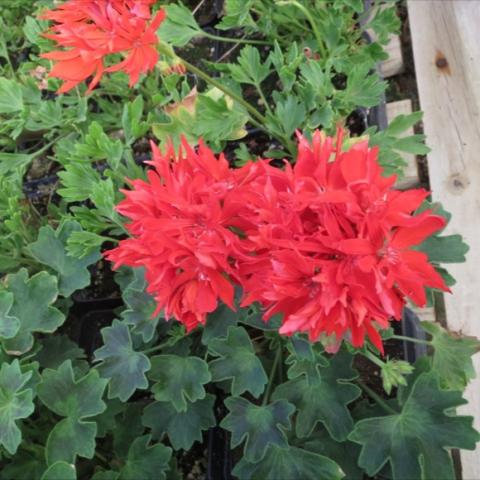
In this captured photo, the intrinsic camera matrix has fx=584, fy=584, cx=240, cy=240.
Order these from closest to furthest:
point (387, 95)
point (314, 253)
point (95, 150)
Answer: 1. point (314, 253)
2. point (95, 150)
3. point (387, 95)

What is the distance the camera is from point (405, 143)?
1053 mm

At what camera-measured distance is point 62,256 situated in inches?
40.9

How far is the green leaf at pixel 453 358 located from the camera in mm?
921

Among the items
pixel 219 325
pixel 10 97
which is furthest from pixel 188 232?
pixel 10 97

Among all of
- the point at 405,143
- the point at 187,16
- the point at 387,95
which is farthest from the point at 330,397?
the point at 387,95

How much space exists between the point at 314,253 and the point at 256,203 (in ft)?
0.27

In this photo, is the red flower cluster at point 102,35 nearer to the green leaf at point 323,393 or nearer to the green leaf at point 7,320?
the green leaf at point 7,320

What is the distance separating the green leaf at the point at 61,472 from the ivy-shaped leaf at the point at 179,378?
0.64 feet

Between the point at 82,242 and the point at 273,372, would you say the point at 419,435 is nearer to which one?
the point at 273,372

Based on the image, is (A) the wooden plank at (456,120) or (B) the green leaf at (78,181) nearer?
(B) the green leaf at (78,181)

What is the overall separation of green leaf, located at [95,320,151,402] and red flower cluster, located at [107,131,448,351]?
0.25m

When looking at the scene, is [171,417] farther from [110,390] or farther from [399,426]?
[399,426]

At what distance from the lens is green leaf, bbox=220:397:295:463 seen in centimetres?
86

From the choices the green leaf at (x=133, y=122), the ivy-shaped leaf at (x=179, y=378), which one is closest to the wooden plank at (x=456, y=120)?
the ivy-shaped leaf at (x=179, y=378)
